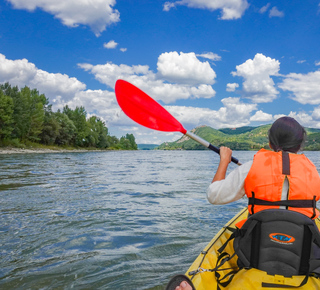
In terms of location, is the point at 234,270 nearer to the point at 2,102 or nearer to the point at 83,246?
the point at 83,246

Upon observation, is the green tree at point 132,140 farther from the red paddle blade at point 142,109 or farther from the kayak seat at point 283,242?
the kayak seat at point 283,242

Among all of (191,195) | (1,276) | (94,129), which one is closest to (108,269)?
(1,276)

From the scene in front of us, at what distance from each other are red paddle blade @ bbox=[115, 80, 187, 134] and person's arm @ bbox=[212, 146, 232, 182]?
147 centimetres

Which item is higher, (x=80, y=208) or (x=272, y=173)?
(x=272, y=173)

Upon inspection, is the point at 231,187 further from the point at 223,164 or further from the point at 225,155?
the point at 225,155

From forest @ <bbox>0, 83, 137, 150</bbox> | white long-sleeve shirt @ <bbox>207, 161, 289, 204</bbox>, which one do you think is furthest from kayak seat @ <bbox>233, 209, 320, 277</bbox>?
forest @ <bbox>0, 83, 137, 150</bbox>

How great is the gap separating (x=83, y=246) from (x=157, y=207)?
3170mm

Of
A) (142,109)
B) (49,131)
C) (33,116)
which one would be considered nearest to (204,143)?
(142,109)

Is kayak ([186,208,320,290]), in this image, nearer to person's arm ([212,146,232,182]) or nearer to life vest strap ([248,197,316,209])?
life vest strap ([248,197,316,209])

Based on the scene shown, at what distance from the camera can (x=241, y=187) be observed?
2.17 m

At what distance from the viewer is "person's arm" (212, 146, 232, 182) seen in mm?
2285

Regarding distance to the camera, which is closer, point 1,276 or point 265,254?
point 265,254

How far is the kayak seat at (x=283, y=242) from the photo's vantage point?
6.68 ft

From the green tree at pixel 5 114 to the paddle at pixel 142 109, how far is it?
42.2 meters
